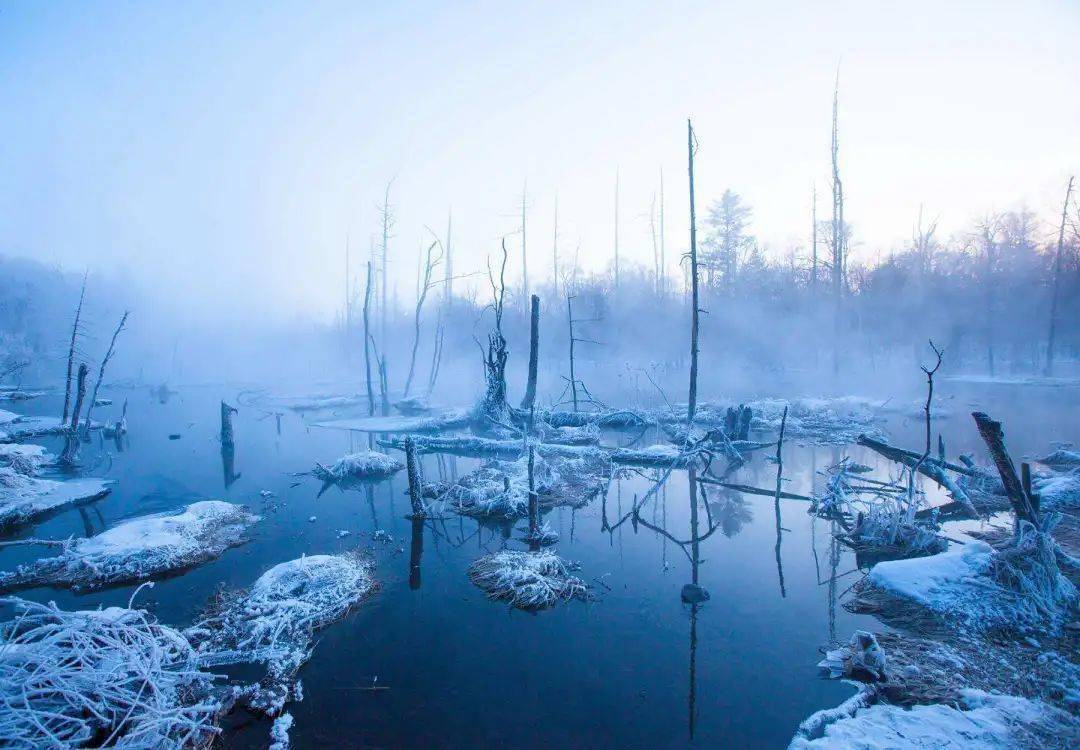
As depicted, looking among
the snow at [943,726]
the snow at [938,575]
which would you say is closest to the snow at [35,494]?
the snow at [943,726]

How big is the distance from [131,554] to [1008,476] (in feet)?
44.2

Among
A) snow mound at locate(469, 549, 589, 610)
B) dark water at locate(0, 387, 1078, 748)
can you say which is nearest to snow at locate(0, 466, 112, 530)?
dark water at locate(0, 387, 1078, 748)

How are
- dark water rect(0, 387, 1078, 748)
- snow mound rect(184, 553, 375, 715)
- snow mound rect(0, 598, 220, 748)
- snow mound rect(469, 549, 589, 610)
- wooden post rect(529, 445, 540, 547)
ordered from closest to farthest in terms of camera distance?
snow mound rect(0, 598, 220, 748) < dark water rect(0, 387, 1078, 748) < snow mound rect(184, 553, 375, 715) < snow mound rect(469, 549, 589, 610) < wooden post rect(529, 445, 540, 547)

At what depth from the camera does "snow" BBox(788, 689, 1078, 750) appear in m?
3.66

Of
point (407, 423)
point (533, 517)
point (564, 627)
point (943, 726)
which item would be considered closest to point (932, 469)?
point (943, 726)

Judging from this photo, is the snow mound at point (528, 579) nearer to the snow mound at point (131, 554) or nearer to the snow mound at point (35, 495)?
the snow mound at point (131, 554)

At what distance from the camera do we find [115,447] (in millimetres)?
17609

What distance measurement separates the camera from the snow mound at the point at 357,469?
1298 centimetres

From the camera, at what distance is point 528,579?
698 centimetres

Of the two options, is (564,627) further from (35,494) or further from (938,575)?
(35,494)

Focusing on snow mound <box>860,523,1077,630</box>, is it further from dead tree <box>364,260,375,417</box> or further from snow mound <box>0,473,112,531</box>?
dead tree <box>364,260,375,417</box>

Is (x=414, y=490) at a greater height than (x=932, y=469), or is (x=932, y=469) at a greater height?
(x=932, y=469)

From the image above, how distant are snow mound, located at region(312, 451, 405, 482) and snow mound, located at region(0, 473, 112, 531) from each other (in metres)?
5.27

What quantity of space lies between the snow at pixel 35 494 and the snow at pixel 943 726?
15.0m
